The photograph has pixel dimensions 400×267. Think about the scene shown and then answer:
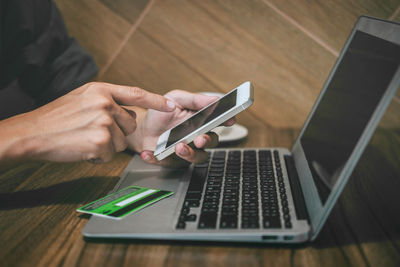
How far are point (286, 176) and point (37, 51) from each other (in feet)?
2.04

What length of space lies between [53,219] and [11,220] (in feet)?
0.21

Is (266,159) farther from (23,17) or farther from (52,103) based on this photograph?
(23,17)

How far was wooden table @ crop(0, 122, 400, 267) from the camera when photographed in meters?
0.39

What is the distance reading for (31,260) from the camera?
0.40 m

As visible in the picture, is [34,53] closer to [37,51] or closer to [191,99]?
[37,51]

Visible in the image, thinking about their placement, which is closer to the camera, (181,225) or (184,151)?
(181,225)

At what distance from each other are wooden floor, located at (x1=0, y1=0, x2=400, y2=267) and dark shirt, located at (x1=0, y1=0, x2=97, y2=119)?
0.44 feet

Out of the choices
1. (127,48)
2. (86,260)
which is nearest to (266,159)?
(86,260)

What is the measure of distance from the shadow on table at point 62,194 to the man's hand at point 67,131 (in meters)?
0.08

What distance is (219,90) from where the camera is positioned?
938mm

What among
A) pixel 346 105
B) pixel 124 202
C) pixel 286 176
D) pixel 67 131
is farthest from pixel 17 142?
pixel 346 105

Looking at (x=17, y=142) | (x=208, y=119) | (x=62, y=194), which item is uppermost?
(x=208, y=119)

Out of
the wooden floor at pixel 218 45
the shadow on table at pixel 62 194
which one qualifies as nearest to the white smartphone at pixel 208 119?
the shadow on table at pixel 62 194

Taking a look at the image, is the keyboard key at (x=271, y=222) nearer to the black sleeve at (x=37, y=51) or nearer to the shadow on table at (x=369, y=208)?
the shadow on table at (x=369, y=208)
